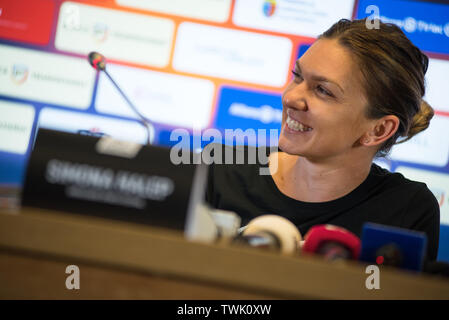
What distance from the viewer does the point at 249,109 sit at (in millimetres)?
2549

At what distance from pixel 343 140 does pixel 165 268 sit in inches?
39.7

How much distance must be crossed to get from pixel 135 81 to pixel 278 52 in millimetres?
761

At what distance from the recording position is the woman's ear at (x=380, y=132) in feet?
4.77

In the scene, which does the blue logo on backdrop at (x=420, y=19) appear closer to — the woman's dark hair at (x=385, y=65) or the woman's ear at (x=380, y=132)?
the woman's dark hair at (x=385, y=65)

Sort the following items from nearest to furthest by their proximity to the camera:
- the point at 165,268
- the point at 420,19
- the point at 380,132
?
the point at 165,268
the point at 380,132
the point at 420,19

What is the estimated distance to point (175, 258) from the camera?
52 centimetres

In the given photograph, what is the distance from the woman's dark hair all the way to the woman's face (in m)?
0.03

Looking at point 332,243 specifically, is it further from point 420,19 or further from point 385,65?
point 420,19

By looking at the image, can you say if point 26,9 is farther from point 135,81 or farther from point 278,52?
point 278,52

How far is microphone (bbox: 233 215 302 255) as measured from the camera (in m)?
0.66

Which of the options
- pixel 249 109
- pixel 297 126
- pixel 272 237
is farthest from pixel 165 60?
pixel 272 237

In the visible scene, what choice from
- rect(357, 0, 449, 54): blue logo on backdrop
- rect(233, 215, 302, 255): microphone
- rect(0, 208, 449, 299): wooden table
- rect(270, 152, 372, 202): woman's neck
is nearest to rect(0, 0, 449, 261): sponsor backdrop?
rect(357, 0, 449, 54): blue logo on backdrop
